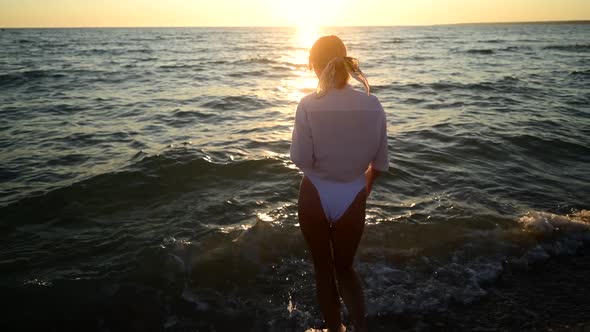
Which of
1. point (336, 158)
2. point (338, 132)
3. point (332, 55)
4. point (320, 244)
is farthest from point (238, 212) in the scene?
point (332, 55)

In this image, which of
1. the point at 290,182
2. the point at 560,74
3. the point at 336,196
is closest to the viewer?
the point at 336,196

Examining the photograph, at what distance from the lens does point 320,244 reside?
312 centimetres

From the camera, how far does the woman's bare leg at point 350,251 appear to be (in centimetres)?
304

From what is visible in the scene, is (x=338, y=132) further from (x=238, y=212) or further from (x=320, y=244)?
(x=238, y=212)

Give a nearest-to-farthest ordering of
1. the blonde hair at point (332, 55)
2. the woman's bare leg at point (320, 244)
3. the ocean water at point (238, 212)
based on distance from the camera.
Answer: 1. the blonde hair at point (332, 55)
2. the woman's bare leg at point (320, 244)
3. the ocean water at point (238, 212)

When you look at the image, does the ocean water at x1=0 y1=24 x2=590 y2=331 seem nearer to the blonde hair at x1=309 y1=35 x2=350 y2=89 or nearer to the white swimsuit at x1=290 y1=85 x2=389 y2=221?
the white swimsuit at x1=290 y1=85 x2=389 y2=221

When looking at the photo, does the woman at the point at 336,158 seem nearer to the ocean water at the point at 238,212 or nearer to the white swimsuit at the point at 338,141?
the white swimsuit at the point at 338,141

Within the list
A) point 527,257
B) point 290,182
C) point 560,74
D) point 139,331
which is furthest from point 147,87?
point 560,74

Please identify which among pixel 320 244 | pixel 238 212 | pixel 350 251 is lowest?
pixel 238 212

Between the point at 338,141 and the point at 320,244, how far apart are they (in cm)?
90

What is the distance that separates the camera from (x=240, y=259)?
533cm

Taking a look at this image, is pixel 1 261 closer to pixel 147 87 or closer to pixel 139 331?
pixel 139 331

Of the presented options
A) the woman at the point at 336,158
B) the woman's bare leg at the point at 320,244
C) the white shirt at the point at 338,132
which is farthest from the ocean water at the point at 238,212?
the white shirt at the point at 338,132

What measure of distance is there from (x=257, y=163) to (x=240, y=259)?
11.7 feet
